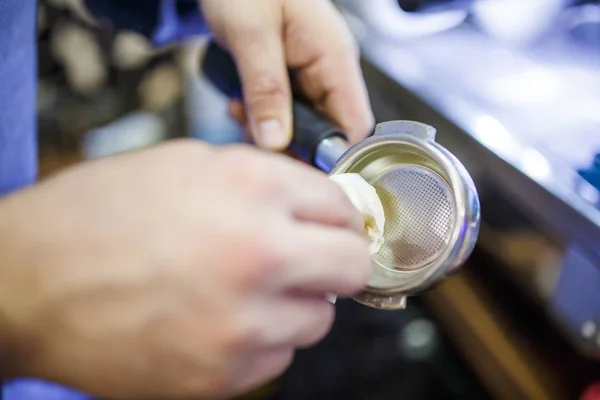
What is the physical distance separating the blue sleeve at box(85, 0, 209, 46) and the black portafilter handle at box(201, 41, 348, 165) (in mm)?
82

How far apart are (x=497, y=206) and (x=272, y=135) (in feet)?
1.13

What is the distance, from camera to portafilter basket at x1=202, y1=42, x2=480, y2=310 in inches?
14.5

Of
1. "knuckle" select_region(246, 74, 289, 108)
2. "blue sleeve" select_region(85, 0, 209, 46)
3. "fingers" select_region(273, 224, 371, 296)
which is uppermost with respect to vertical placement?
"fingers" select_region(273, 224, 371, 296)

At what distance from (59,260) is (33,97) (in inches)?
13.5

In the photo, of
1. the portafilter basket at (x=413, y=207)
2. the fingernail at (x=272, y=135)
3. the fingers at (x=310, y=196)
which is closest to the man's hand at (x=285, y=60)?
the fingernail at (x=272, y=135)

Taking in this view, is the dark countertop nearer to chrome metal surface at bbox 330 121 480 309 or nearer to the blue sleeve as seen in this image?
chrome metal surface at bbox 330 121 480 309

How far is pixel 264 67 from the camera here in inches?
21.2

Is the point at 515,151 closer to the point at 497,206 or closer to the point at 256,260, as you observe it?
the point at 497,206

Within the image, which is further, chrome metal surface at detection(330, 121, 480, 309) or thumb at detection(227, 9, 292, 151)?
thumb at detection(227, 9, 292, 151)

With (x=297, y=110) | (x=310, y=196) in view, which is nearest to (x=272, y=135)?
(x=297, y=110)

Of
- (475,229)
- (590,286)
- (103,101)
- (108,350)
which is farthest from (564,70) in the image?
(103,101)

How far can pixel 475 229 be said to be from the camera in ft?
1.22

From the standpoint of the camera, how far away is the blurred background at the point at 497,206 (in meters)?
0.54

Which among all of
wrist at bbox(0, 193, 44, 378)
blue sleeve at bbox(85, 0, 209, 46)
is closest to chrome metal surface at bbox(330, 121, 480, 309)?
wrist at bbox(0, 193, 44, 378)
